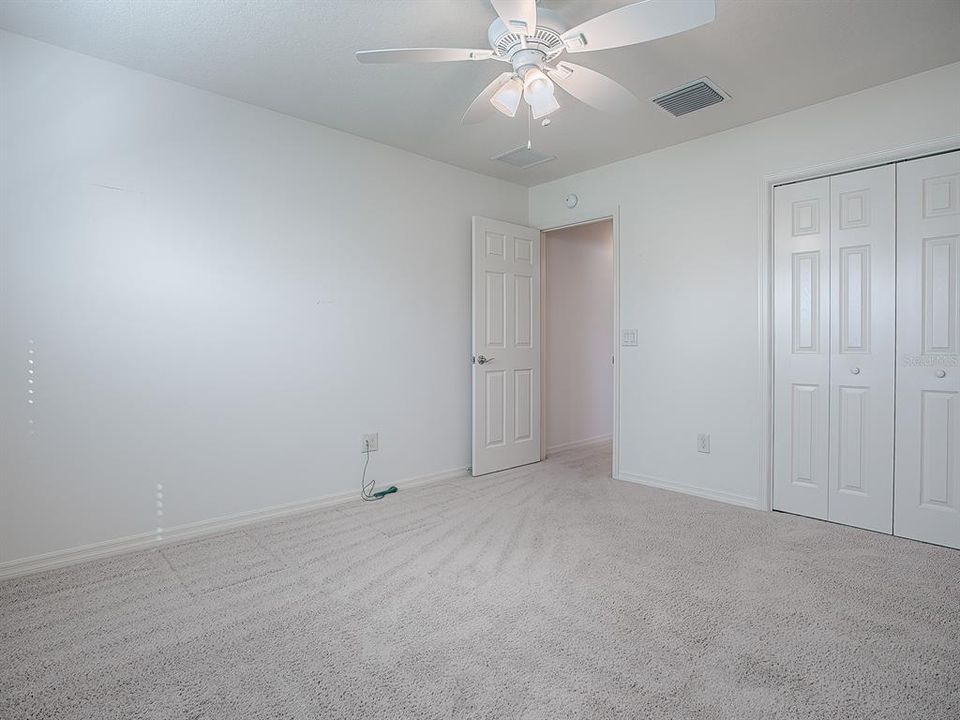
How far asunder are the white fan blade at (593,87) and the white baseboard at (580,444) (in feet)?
11.0

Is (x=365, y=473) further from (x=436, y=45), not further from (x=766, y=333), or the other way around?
(x=766, y=333)

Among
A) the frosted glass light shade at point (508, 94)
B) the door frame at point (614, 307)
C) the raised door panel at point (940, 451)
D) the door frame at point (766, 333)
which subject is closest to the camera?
the frosted glass light shade at point (508, 94)

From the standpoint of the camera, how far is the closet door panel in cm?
309

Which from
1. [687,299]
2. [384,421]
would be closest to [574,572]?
[384,421]

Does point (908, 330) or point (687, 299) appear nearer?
point (908, 330)

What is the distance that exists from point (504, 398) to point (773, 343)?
202 centimetres

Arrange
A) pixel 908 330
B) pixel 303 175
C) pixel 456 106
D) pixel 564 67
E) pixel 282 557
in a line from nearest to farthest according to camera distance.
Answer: pixel 564 67, pixel 282 557, pixel 908 330, pixel 456 106, pixel 303 175

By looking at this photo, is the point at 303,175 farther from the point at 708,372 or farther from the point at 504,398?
the point at 708,372

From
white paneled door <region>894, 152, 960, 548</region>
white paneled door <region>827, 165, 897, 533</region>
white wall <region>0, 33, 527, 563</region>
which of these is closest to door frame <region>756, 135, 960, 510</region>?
white paneled door <region>827, 165, 897, 533</region>

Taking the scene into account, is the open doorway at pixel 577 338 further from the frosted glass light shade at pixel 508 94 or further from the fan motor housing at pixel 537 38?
the fan motor housing at pixel 537 38

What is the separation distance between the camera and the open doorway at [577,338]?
502 centimetres

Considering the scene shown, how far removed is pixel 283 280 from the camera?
3.20 m

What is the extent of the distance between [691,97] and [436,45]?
1.50m

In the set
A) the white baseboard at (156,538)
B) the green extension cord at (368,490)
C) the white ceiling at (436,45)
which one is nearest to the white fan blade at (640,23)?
the white ceiling at (436,45)
